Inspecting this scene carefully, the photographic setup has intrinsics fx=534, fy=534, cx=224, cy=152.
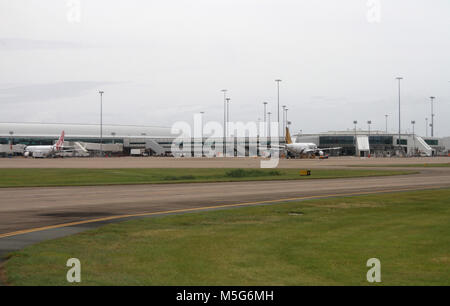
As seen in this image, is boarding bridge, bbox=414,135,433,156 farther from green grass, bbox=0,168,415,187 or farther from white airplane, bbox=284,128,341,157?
green grass, bbox=0,168,415,187

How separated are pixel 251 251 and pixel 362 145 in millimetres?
163907

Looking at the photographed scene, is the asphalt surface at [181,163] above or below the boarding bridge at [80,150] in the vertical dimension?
below

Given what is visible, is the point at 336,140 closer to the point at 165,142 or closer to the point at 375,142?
the point at 375,142

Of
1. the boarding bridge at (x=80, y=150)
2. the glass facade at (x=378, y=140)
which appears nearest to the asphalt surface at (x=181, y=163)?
the boarding bridge at (x=80, y=150)

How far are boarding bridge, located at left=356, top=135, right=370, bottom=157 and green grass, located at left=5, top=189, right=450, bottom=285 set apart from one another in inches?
6043

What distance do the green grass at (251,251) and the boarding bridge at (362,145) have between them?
15349cm

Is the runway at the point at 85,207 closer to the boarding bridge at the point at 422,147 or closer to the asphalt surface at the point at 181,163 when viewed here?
the asphalt surface at the point at 181,163

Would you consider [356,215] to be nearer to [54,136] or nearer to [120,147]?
[120,147]

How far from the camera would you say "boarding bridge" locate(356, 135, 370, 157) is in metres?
170

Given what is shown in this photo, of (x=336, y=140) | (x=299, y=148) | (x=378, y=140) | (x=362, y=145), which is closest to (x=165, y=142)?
(x=336, y=140)

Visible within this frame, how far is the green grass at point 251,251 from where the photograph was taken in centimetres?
1034

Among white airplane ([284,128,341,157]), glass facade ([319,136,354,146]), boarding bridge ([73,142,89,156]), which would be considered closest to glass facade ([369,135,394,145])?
glass facade ([319,136,354,146])

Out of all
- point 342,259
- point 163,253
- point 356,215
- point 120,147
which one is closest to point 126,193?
point 356,215
